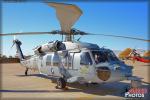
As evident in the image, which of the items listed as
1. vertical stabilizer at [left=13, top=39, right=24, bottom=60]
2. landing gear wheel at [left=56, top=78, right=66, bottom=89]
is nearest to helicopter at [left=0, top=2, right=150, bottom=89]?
landing gear wheel at [left=56, top=78, right=66, bottom=89]

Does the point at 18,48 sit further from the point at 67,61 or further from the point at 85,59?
the point at 85,59

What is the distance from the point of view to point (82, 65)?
39.5ft

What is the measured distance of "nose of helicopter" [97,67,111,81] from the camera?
1109 centimetres

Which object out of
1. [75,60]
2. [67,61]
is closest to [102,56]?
[75,60]

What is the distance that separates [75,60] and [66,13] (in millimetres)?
2472

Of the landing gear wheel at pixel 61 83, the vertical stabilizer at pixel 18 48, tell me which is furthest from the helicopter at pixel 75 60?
the vertical stabilizer at pixel 18 48

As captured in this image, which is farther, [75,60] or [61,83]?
[61,83]

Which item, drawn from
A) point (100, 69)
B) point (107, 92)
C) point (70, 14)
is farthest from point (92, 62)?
point (70, 14)

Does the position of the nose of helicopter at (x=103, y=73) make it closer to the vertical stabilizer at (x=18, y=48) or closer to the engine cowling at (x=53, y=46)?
the engine cowling at (x=53, y=46)

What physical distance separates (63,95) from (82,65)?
187 cm

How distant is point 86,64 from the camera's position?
38.8 feet

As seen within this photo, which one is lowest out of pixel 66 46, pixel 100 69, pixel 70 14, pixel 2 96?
pixel 2 96

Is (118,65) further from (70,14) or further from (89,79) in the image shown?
(70,14)

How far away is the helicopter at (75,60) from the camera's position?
11.1 meters
